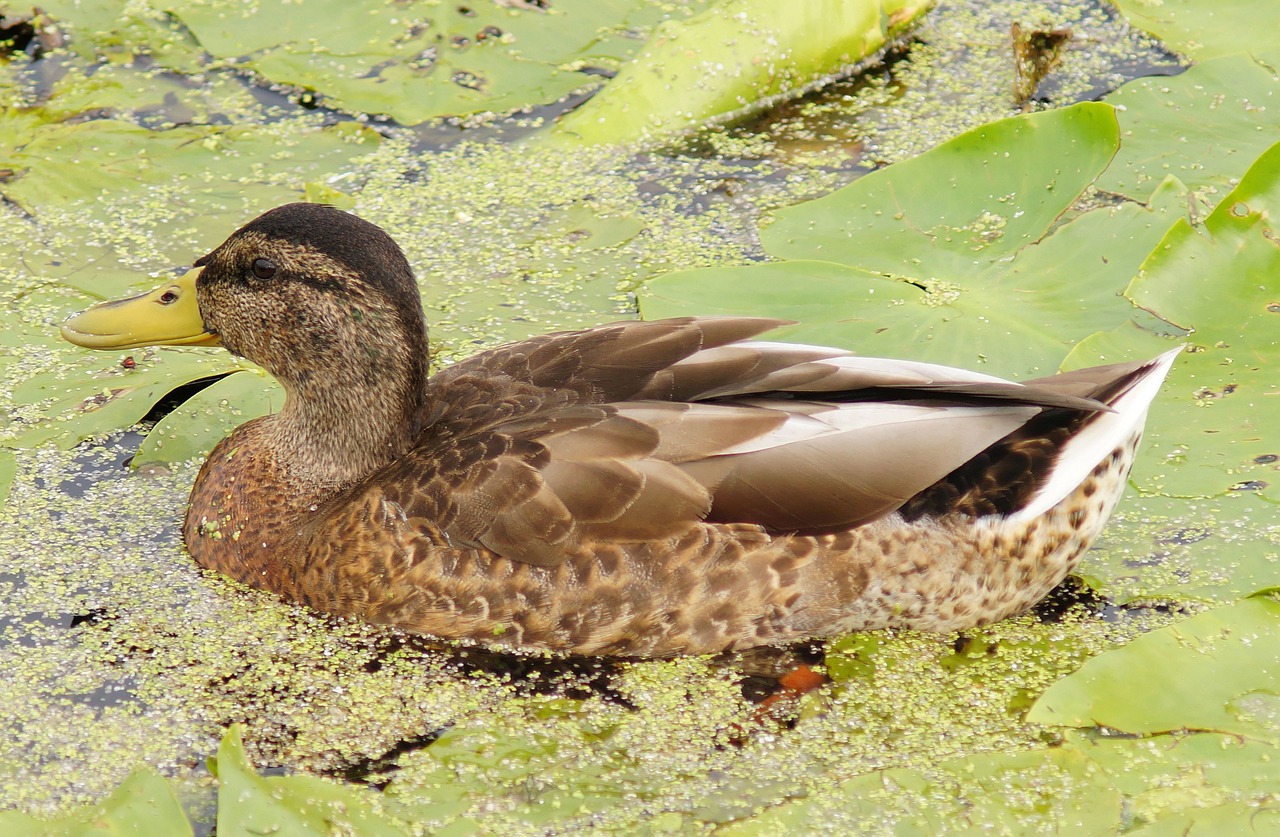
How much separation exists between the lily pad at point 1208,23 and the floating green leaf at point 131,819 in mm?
5526

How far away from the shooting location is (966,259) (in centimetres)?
559

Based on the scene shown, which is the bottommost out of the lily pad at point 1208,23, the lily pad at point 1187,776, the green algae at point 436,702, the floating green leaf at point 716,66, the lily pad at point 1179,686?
the green algae at point 436,702

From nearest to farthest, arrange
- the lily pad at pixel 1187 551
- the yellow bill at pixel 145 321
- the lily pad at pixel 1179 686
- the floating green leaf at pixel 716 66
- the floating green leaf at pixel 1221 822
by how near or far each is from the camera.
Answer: the floating green leaf at pixel 1221 822 < the lily pad at pixel 1179 686 < the lily pad at pixel 1187 551 < the yellow bill at pixel 145 321 < the floating green leaf at pixel 716 66

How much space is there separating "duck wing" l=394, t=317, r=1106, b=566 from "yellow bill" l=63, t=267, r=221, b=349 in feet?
3.32

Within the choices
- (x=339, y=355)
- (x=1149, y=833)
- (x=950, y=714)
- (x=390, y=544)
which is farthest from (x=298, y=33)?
(x=1149, y=833)

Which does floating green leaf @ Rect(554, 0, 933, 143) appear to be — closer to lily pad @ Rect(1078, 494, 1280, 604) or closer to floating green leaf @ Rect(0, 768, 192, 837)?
lily pad @ Rect(1078, 494, 1280, 604)

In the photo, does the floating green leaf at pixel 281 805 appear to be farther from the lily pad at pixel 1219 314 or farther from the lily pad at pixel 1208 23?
the lily pad at pixel 1208 23

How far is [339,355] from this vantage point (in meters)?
4.74

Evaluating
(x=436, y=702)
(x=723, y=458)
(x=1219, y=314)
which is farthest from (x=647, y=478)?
(x=1219, y=314)

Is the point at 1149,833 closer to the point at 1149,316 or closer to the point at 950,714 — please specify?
the point at 950,714

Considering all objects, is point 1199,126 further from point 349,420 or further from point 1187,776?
point 349,420

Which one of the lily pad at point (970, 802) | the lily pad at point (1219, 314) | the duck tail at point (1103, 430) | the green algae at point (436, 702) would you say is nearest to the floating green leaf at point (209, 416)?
the green algae at point (436, 702)

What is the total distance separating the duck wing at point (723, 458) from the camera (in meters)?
4.35

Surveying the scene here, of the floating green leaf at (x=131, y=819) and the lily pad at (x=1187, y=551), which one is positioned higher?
the lily pad at (x=1187, y=551)
